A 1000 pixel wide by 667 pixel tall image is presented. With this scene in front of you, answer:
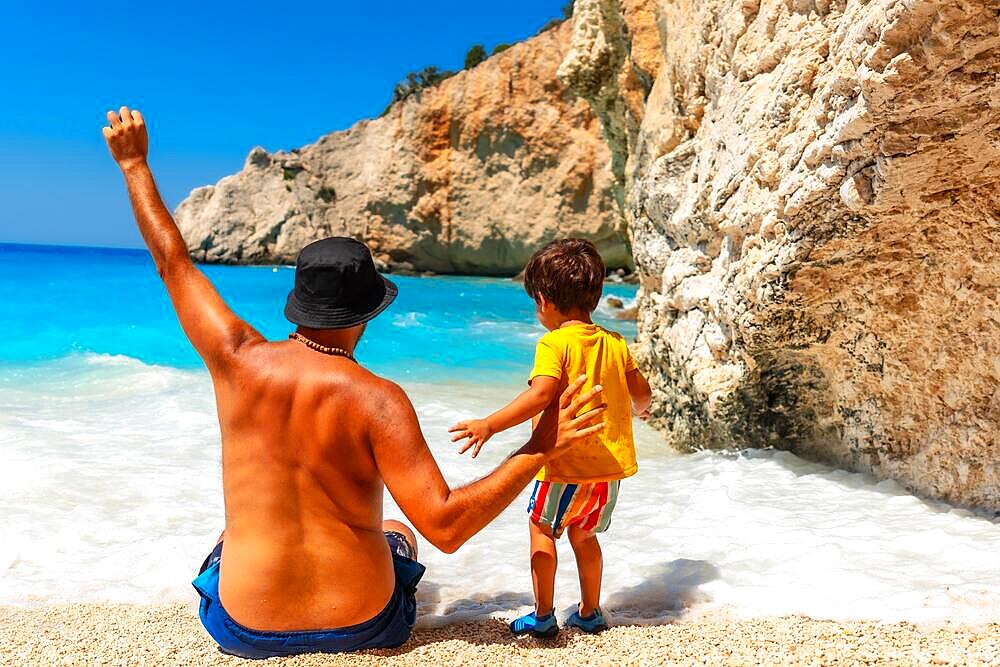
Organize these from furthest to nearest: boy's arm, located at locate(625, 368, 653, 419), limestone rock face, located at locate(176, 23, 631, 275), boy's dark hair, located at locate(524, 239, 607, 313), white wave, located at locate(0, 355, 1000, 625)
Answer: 1. limestone rock face, located at locate(176, 23, 631, 275)
2. white wave, located at locate(0, 355, 1000, 625)
3. boy's arm, located at locate(625, 368, 653, 419)
4. boy's dark hair, located at locate(524, 239, 607, 313)

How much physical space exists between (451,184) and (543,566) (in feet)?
113

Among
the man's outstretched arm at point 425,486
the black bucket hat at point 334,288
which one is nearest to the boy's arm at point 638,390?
the man's outstretched arm at point 425,486

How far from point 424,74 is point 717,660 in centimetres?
3754

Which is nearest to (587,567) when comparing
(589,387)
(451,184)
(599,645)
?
(599,645)

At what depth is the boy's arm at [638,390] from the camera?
8.70 ft

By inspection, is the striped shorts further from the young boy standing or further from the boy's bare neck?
the boy's bare neck

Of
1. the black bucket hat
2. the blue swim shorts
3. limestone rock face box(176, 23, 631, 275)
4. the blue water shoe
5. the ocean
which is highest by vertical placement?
limestone rock face box(176, 23, 631, 275)

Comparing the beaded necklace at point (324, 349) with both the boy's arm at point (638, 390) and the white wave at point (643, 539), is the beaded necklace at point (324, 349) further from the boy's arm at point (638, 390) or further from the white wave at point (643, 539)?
the white wave at point (643, 539)

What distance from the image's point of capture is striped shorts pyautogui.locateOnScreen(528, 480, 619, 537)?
2.45m

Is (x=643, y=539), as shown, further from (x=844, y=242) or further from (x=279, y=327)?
(x=279, y=327)

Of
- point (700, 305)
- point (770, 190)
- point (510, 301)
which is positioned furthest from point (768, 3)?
point (510, 301)

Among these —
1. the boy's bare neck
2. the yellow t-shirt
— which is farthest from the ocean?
the boy's bare neck

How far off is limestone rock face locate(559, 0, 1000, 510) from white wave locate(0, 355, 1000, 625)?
31cm

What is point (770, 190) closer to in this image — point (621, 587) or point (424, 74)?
point (621, 587)
